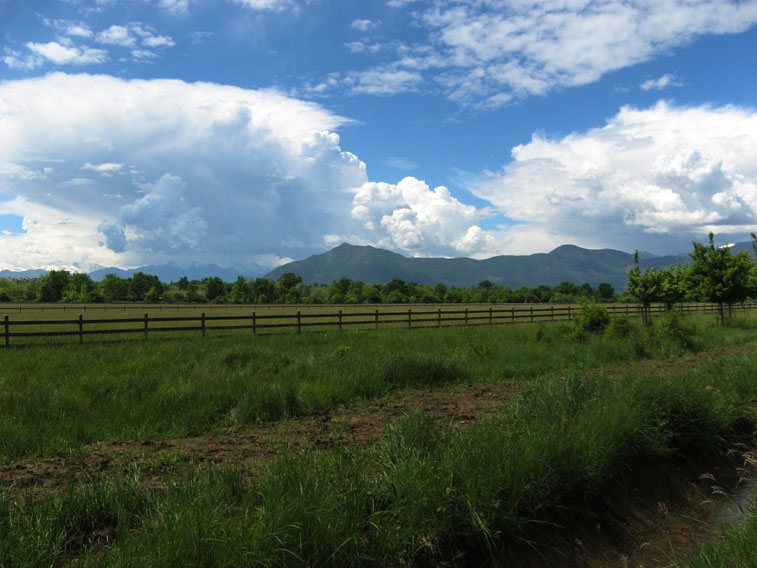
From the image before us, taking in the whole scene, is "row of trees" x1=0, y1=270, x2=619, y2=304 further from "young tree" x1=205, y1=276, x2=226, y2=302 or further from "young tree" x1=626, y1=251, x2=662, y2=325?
"young tree" x1=626, y1=251, x2=662, y2=325

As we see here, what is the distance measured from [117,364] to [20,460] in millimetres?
7079

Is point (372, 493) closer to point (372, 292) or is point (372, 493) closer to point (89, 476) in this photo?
point (89, 476)

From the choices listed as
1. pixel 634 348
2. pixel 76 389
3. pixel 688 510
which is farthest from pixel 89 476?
pixel 634 348

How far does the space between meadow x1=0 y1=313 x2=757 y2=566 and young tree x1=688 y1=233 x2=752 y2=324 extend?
18.9 m

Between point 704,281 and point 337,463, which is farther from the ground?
point 704,281

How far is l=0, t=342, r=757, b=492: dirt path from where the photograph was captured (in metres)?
5.16

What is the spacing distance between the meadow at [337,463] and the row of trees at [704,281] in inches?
716

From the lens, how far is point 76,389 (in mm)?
9078

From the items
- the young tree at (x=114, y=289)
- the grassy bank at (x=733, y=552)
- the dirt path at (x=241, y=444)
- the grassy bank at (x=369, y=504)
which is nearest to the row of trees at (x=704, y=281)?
the dirt path at (x=241, y=444)

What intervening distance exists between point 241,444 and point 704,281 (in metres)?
31.0

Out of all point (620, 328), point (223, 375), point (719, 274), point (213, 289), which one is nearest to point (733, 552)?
point (223, 375)

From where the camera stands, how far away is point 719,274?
1053 inches

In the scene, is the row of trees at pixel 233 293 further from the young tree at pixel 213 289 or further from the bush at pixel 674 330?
the bush at pixel 674 330

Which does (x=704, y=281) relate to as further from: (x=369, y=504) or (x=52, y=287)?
(x=52, y=287)
